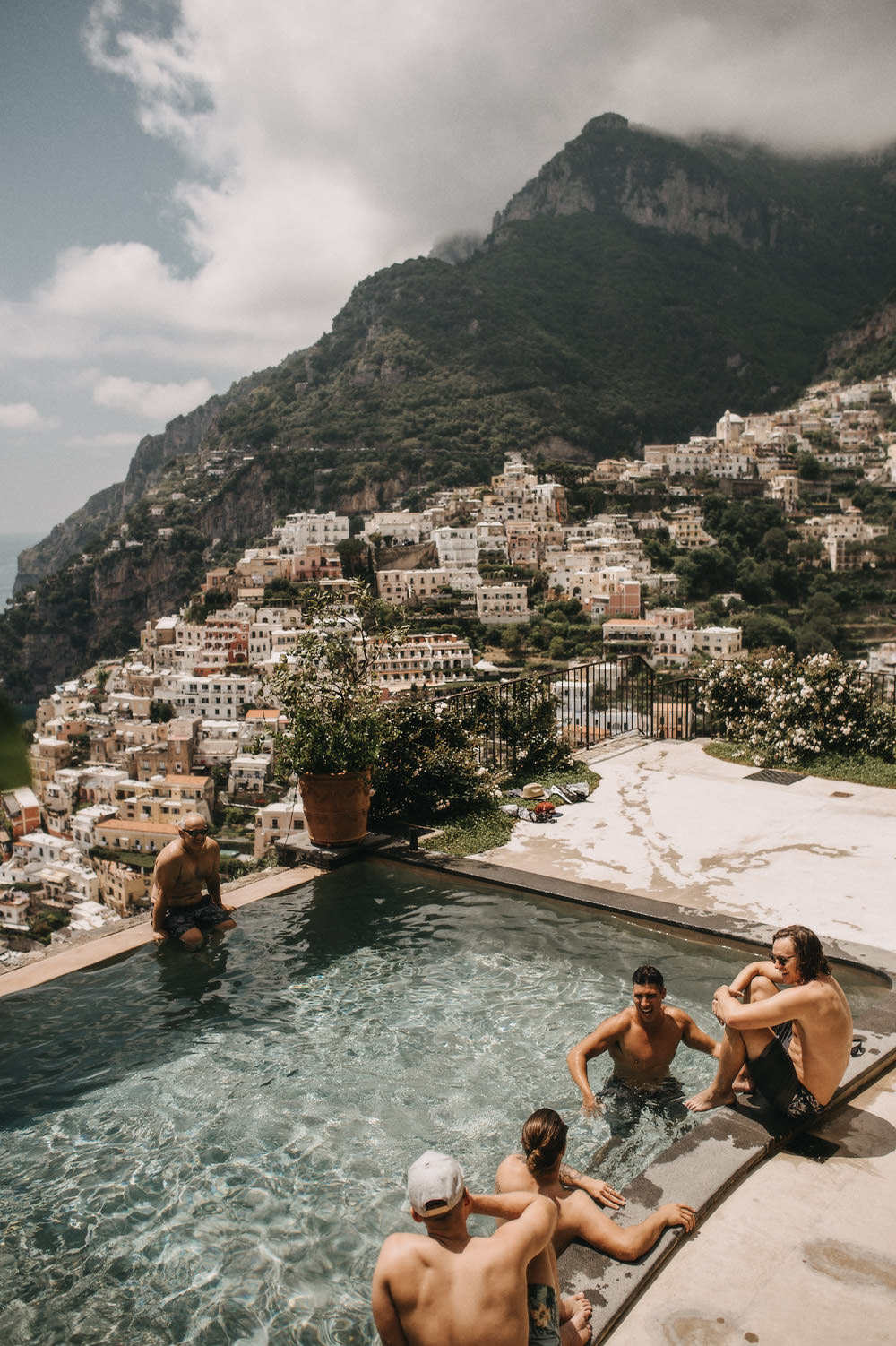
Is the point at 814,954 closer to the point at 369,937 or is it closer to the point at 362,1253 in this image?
the point at 362,1253

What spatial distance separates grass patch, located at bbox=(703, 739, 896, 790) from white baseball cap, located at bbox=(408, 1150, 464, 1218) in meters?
5.81

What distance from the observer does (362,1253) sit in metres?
2.48

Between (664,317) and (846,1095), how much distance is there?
149m

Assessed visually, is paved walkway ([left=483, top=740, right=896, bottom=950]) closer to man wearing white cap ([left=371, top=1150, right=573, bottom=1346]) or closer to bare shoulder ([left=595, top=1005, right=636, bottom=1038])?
bare shoulder ([left=595, top=1005, right=636, bottom=1038])

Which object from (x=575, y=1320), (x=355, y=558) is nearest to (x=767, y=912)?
(x=575, y=1320)

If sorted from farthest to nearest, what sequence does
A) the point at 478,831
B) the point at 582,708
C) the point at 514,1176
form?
the point at 582,708 < the point at 478,831 < the point at 514,1176

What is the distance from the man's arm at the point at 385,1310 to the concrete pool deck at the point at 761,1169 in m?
0.48

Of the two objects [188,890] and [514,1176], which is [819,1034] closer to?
[514,1176]

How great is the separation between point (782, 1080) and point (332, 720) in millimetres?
3313

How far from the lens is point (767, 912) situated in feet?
14.5

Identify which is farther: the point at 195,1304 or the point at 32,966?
the point at 32,966

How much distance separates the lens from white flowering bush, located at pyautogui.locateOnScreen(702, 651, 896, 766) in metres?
7.50

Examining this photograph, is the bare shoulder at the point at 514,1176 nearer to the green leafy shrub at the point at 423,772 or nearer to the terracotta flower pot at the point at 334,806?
the terracotta flower pot at the point at 334,806

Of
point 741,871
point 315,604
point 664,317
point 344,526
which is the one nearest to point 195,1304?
point 741,871
